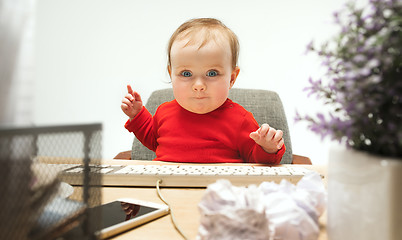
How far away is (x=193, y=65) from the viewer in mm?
1024

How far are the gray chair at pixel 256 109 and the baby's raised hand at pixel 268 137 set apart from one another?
421mm

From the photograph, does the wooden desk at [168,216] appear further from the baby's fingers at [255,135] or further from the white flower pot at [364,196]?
the baby's fingers at [255,135]

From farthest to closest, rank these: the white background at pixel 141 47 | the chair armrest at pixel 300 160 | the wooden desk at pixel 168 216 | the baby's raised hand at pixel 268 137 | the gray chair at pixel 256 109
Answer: the white background at pixel 141 47
the gray chair at pixel 256 109
the chair armrest at pixel 300 160
the baby's raised hand at pixel 268 137
the wooden desk at pixel 168 216

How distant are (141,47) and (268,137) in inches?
63.3

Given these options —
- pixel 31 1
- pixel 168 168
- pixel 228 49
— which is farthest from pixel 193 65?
pixel 31 1

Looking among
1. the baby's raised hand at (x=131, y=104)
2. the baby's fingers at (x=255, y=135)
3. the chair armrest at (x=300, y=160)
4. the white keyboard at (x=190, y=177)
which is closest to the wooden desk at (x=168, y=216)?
the white keyboard at (x=190, y=177)

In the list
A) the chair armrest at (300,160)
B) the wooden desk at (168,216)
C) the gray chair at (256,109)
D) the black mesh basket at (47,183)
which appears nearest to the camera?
the black mesh basket at (47,183)

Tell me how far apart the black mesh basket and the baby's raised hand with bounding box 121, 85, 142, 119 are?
0.84 metres

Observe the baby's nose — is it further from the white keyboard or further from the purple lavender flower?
the purple lavender flower

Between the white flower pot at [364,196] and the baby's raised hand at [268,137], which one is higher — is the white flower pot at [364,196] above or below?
above

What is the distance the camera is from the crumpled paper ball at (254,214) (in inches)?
13.6

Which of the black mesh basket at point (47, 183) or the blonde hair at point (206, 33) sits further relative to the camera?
the blonde hair at point (206, 33)

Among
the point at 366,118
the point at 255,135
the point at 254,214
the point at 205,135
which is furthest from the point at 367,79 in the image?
the point at 205,135

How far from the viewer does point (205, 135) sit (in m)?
1.18
